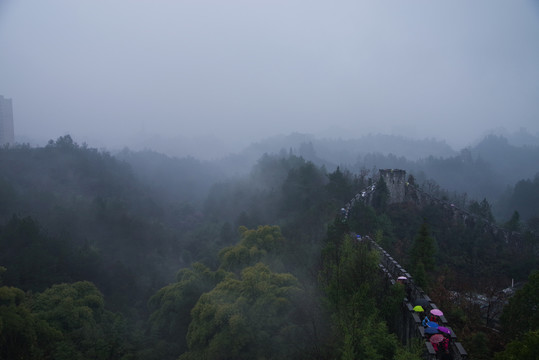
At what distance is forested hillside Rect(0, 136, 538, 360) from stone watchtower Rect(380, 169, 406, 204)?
1.18 m

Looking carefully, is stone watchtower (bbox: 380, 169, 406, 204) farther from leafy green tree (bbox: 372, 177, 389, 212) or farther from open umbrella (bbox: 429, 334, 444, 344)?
open umbrella (bbox: 429, 334, 444, 344)

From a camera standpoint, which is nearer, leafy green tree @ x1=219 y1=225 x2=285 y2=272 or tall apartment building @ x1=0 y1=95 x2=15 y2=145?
leafy green tree @ x1=219 y1=225 x2=285 y2=272

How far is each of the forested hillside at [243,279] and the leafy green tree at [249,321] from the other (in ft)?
0.16

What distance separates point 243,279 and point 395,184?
15.5m

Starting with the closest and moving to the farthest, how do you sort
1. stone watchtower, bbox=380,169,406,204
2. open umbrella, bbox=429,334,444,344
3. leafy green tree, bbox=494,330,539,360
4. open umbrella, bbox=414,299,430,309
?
leafy green tree, bbox=494,330,539,360, open umbrella, bbox=429,334,444,344, open umbrella, bbox=414,299,430,309, stone watchtower, bbox=380,169,406,204

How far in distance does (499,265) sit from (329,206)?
1038cm

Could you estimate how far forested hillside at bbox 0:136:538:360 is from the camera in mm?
8820

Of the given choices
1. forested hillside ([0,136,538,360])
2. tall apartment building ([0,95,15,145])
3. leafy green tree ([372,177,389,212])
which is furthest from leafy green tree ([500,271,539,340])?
tall apartment building ([0,95,15,145])

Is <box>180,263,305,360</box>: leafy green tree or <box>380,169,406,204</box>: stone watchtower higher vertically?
<box>380,169,406,204</box>: stone watchtower

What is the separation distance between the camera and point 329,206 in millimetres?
25578

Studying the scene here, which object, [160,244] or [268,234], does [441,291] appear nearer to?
[268,234]

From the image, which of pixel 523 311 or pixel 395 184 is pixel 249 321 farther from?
pixel 395 184

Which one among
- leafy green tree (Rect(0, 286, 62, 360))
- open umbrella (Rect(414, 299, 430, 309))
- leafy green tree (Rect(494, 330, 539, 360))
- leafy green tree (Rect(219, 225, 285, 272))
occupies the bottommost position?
leafy green tree (Rect(0, 286, 62, 360))

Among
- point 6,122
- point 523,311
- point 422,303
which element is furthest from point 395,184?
point 6,122
